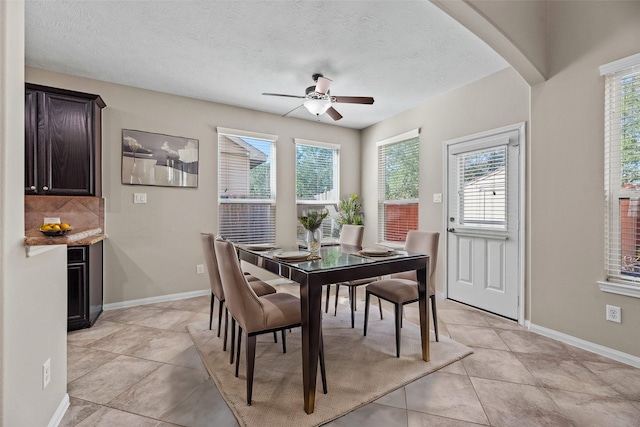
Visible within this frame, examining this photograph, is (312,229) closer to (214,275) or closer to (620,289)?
(214,275)

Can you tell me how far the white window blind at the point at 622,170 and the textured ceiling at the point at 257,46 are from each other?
40.7 inches

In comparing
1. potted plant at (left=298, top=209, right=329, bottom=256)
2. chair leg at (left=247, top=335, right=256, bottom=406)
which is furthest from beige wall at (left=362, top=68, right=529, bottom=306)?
chair leg at (left=247, top=335, right=256, bottom=406)

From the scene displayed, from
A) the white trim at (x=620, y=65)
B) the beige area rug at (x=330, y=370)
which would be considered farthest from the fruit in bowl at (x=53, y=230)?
the white trim at (x=620, y=65)

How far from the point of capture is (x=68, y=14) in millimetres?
2312

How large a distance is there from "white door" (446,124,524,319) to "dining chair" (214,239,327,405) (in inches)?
96.9

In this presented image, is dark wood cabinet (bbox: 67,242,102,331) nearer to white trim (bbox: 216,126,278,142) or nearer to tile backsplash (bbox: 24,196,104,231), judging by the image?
tile backsplash (bbox: 24,196,104,231)

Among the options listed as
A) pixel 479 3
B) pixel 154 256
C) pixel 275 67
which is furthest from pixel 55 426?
pixel 479 3

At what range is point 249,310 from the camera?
5.92ft

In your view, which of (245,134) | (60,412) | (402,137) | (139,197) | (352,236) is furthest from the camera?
(402,137)

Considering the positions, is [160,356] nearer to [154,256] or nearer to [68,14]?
[154,256]

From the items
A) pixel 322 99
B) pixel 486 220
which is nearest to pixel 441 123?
pixel 486 220

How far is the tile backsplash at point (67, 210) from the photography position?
3.07m

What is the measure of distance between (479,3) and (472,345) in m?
2.68

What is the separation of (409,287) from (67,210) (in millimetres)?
3625
